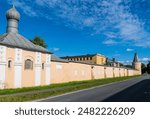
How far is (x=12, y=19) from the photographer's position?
29.9 metres

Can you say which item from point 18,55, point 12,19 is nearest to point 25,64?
point 18,55

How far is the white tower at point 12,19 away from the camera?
96.9 feet

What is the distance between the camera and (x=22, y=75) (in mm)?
24938

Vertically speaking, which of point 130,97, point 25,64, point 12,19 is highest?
point 12,19

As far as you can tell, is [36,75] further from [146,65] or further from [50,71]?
[146,65]

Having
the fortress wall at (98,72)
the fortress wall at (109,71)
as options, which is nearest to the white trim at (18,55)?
the fortress wall at (98,72)

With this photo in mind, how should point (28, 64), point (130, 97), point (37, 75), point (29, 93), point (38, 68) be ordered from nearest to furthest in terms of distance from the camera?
point (130, 97)
point (29, 93)
point (28, 64)
point (37, 75)
point (38, 68)

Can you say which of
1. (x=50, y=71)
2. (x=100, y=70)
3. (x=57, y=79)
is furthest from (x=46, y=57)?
(x=100, y=70)

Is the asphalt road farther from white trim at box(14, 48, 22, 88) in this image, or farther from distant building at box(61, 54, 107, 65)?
distant building at box(61, 54, 107, 65)

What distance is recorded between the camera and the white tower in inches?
1163

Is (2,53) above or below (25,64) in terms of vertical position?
above

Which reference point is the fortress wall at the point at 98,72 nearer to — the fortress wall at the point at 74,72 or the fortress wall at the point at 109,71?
the fortress wall at the point at 74,72

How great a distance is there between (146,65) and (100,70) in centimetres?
9966

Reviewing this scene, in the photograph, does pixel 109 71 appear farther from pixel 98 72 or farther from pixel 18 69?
pixel 18 69
